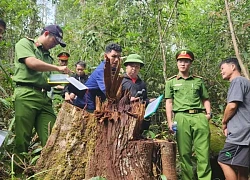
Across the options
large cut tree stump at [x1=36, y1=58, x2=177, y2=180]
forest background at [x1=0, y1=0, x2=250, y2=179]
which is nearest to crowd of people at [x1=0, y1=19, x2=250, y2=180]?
large cut tree stump at [x1=36, y1=58, x2=177, y2=180]

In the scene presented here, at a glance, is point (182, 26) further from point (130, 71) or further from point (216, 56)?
point (130, 71)

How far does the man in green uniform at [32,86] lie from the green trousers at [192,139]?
1847mm

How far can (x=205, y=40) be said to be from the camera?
8.45 meters

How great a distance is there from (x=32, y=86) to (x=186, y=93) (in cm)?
223

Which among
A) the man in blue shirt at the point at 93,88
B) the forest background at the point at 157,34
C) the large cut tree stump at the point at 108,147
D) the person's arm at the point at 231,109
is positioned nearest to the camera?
the large cut tree stump at the point at 108,147

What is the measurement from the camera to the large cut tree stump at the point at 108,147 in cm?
317

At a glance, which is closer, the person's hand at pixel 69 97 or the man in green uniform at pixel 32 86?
the man in green uniform at pixel 32 86

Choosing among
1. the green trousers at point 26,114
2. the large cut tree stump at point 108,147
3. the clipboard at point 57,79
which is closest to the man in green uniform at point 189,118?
the large cut tree stump at point 108,147

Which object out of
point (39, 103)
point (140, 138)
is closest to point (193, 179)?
point (140, 138)

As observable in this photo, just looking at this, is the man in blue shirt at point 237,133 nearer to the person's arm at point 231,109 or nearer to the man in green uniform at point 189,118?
the person's arm at point 231,109

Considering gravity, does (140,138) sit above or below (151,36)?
below

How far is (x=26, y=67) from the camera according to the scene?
13.5 feet

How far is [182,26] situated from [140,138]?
5358 mm

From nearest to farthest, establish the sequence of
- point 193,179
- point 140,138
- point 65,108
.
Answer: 1. point 140,138
2. point 65,108
3. point 193,179
